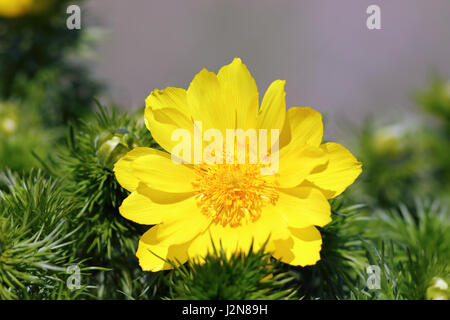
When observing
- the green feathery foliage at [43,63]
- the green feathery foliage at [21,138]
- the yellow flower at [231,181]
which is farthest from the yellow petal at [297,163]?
the green feathery foliage at [43,63]

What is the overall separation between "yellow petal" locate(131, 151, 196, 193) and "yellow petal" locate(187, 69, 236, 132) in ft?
0.15

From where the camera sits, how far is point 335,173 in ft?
1.36

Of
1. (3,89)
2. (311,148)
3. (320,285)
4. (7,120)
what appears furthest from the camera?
(3,89)

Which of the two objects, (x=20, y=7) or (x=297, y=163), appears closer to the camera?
(x=297, y=163)

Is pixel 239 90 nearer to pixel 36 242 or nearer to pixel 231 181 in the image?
pixel 231 181

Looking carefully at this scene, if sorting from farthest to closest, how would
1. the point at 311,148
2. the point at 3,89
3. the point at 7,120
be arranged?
the point at 3,89 < the point at 7,120 < the point at 311,148

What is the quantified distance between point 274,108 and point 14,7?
0.55 meters

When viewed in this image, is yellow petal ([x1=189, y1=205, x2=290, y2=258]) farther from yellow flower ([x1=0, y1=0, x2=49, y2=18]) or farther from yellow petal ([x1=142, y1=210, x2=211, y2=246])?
yellow flower ([x1=0, y1=0, x2=49, y2=18])

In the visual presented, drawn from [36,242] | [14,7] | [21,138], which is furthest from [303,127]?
[14,7]

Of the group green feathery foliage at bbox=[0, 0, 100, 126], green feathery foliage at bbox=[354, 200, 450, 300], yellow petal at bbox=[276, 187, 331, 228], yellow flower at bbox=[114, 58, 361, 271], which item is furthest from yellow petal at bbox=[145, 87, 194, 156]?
green feathery foliage at bbox=[0, 0, 100, 126]

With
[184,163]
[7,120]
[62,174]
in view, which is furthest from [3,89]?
[184,163]
